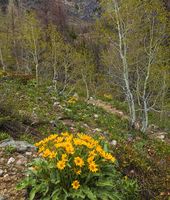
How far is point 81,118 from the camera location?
1361cm

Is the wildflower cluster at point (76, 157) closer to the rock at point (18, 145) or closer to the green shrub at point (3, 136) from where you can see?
the rock at point (18, 145)

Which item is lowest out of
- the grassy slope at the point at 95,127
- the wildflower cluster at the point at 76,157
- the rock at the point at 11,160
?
the grassy slope at the point at 95,127

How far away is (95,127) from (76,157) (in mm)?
8515

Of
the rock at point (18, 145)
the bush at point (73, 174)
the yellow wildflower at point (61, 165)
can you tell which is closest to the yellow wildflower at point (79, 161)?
the bush at point (73, 174)

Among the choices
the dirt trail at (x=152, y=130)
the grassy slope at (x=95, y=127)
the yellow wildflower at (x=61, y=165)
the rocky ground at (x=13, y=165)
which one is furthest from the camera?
the dirt trail at (x=152, y=130)

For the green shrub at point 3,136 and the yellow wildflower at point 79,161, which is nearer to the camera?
the yellow wildflower at point 79,161

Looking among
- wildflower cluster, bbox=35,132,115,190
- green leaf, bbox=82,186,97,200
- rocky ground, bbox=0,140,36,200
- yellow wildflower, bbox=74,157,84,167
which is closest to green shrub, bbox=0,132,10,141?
rocky ground, bbox=0,140,36,200

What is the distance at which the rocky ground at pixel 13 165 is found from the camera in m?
5.56

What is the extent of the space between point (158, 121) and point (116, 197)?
17.9 meters

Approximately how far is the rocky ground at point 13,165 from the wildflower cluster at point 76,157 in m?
0.94

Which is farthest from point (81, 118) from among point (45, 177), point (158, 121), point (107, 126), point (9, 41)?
point (9, 41)

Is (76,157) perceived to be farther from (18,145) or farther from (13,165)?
(18,145)

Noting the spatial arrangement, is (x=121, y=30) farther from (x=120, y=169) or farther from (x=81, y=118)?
(x=120, y=169)

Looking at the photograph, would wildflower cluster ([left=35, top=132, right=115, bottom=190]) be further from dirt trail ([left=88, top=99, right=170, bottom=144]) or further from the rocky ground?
dirt trail ([left=88, top=99, right=170, bottom=144])
